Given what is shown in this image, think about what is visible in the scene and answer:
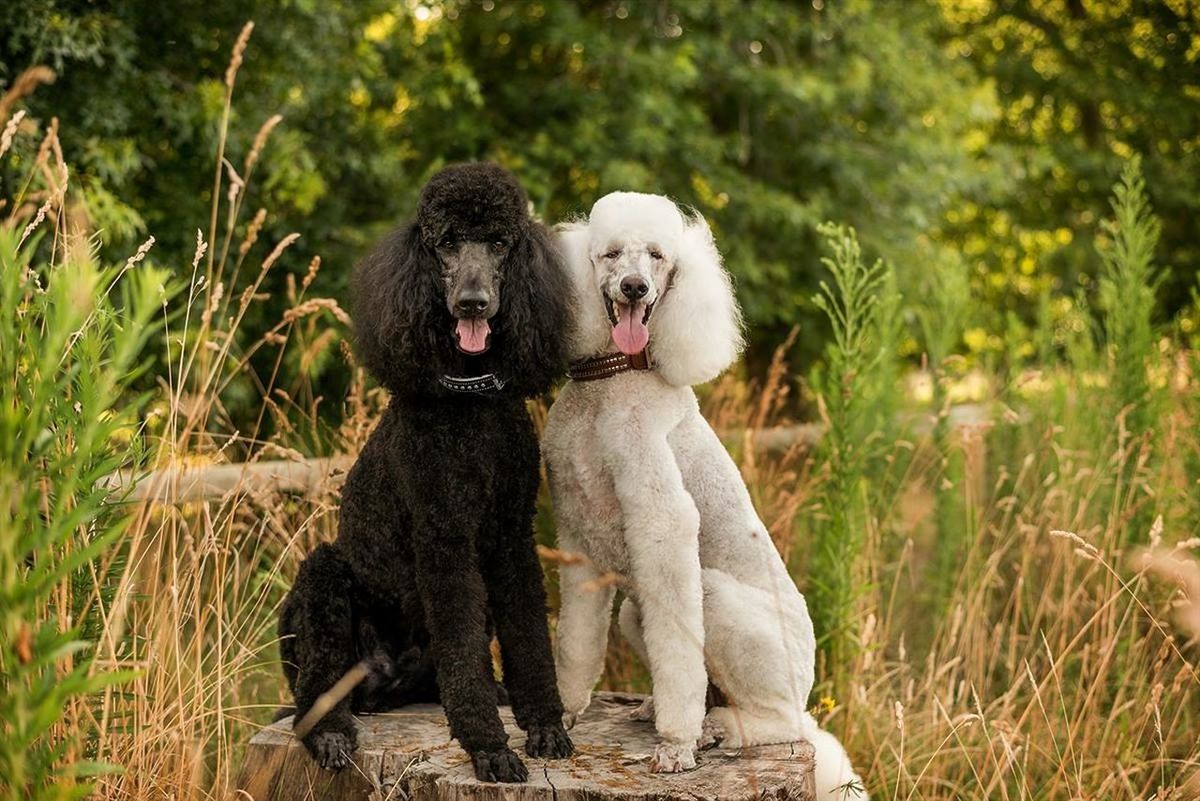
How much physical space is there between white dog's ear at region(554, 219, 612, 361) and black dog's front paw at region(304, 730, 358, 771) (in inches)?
39.3

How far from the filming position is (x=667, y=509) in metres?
2.37

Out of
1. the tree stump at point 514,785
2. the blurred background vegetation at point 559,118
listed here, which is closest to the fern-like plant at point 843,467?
the tree stump at point 514,785

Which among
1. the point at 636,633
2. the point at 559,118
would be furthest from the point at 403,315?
the point at 559,118

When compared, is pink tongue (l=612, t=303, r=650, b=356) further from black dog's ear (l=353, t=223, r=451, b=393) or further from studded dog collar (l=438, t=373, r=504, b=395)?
black dog's ear (l=353, t=223, r=451, b=393)

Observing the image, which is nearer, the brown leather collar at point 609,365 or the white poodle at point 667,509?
the white poodle at point 667,509

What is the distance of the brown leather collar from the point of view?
8.14 feet

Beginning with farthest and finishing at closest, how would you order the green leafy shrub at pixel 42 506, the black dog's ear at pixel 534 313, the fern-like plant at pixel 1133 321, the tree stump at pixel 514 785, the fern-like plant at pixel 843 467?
the fern-like plant at pixel 1133 321 < the fern-like plant at pixel 843 467 < the black dog's ear at pixel 534 313 < the tree stump at pixel 514 785 < the green leafy shrub at pixel 42 506

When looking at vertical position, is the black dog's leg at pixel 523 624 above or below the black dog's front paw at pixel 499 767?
above

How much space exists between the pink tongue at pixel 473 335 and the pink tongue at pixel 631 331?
29 cm

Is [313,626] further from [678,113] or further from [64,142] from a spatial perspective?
[678,113]

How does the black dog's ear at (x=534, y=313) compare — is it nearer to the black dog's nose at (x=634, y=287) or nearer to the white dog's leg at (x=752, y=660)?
the black dog's nose at (x=634, y=287)

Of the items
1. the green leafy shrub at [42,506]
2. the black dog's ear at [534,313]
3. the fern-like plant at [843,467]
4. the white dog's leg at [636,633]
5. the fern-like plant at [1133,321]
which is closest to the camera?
the green leafy shrub at [42,506]

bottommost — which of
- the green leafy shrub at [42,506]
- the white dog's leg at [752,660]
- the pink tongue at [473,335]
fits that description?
the white dog's leg at [752,660]

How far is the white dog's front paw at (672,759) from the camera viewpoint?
7.57 ft
